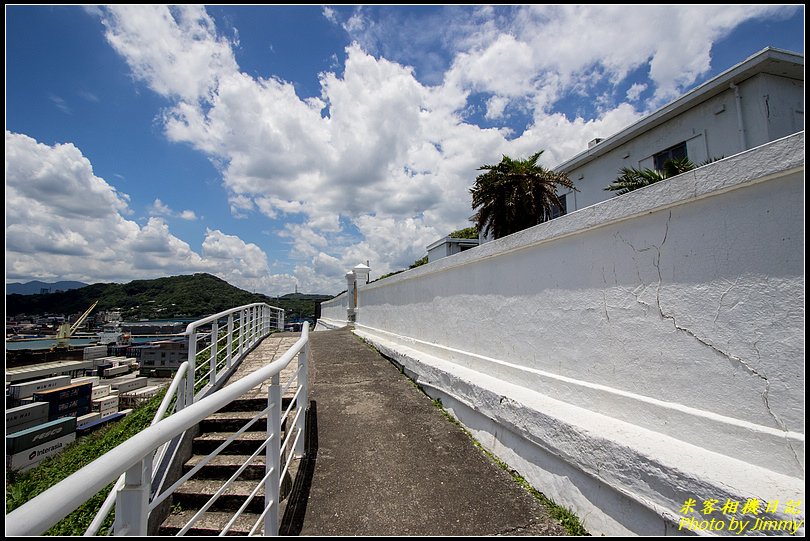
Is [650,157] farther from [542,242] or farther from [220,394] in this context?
[220,394]

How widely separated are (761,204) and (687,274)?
1.70 feet

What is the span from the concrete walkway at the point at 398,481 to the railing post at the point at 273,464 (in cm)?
45

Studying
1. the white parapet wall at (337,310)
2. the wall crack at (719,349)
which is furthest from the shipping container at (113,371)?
the wall crack at (719,349)

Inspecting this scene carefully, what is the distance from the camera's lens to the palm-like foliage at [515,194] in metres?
11.8

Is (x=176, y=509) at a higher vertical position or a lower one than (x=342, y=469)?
lower

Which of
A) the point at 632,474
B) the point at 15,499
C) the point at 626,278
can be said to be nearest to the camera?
the point at 632,474

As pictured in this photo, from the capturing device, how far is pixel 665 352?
7.79 feet

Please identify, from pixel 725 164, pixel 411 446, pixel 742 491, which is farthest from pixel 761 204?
pixel 411 446

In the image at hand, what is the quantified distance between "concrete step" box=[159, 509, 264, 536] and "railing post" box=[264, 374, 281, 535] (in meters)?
1.48

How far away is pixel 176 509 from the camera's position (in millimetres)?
3957

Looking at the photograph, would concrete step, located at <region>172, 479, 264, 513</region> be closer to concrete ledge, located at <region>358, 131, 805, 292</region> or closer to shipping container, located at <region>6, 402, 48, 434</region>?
concrete ledge, located at <region>358, 131, 805, 292</region>

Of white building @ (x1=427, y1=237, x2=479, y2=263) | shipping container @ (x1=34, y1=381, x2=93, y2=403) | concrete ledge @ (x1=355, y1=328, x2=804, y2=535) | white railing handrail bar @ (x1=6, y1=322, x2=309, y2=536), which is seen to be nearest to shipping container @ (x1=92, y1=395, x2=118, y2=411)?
shipping container @ (x1=34, y1=381, x2=93, y2=403)

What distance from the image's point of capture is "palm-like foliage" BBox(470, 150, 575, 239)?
11750mm

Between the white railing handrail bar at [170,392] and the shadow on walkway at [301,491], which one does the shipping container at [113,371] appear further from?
the shadow on walkway at [301,491]
